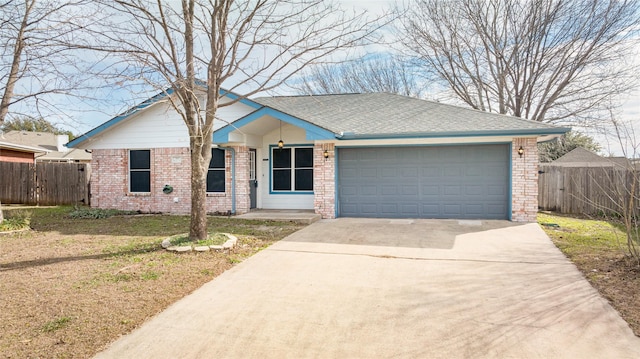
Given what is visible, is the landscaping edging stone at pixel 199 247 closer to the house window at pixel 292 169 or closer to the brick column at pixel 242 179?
the brick column at pixel 242 179

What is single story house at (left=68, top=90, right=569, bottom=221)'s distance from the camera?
10.6 m

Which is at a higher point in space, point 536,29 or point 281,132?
point 536,29

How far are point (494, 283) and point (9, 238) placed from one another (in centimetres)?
987

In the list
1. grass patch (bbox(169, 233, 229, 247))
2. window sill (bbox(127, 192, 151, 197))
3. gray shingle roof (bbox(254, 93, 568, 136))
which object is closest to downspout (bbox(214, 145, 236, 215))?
gray shingle roof (bbox(254, 93, 568, 136))

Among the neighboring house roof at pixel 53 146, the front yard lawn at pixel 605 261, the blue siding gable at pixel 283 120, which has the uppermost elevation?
the neighboring house roof at pixel 53 146

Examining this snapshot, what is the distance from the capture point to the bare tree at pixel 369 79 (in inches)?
991

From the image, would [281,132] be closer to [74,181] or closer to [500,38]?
[74,181]

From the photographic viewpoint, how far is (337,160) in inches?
460

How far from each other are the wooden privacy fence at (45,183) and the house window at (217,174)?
21.2 ft

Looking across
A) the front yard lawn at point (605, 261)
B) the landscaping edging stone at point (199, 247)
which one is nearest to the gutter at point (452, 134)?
the front yard lawn at point (605, 261)

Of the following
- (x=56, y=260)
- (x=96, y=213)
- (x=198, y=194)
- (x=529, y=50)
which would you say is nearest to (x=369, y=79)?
(x=529, y=50)

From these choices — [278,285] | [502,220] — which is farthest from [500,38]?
[278,285]

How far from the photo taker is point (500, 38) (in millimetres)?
19422

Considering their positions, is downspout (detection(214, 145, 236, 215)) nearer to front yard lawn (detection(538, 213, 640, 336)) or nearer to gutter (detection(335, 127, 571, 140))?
gutter (detection(335, 127, 571, 140))
